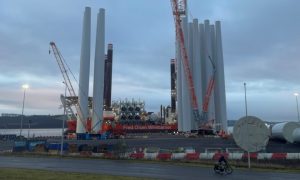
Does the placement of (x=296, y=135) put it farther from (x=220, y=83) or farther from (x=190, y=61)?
(x=190, y=61)

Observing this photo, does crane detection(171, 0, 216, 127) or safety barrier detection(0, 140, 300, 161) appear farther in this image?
crane detection(171, 0, 216, 127)

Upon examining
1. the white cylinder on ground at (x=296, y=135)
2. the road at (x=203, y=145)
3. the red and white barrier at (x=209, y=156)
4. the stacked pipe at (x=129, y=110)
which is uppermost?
the stacked pipe at (x=129, y=110)

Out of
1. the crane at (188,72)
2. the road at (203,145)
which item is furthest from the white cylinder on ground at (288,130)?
the crane at (188,72)

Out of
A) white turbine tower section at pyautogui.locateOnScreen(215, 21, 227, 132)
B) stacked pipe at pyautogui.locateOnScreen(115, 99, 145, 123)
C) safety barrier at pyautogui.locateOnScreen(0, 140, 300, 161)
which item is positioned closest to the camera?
safety barrier at pyautogui.locateOnScreen(0, 140, 300, 161)

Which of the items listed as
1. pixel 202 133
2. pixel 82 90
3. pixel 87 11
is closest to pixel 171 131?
pixel 202 133

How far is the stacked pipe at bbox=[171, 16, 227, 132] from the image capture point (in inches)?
5743

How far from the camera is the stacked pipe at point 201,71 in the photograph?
14588 cm

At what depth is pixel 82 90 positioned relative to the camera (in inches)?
5128

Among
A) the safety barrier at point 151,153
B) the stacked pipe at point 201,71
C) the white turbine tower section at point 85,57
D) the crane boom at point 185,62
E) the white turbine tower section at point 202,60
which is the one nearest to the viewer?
the safety barrier at point 151,153

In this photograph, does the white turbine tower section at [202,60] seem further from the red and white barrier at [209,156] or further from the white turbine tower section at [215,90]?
the red and white barrier at [209,156]

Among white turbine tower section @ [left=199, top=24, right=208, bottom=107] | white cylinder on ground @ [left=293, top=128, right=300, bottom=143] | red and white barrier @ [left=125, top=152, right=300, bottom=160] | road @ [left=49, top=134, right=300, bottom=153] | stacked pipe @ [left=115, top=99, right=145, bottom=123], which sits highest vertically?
white turbine tower section @ [left=199, top=24, right=208, bottom=107]

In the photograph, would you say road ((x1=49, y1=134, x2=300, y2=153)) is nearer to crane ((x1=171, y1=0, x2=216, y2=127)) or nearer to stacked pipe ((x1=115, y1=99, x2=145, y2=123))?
crane ((x1=171, y1=0, x2=216, y2=127))

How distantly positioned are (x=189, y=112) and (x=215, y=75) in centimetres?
2039

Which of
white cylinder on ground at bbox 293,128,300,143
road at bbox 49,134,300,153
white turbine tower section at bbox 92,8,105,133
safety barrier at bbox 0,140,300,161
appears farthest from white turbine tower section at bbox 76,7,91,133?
white cylinder on ground at bbox 293,128,300,143
